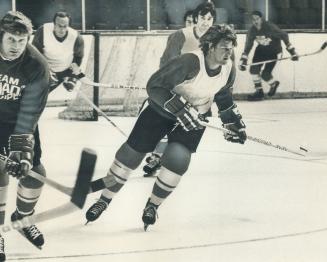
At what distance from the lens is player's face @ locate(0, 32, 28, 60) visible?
11.1 feet

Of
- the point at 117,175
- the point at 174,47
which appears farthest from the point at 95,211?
the point at 174,47

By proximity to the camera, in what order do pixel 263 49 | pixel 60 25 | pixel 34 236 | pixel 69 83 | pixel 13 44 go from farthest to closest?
pixel 263 49 → pixel 60 25 → pixel 69 83 → pixel 34 236 → pixel 13 44

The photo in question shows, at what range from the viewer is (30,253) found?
11.9 ft

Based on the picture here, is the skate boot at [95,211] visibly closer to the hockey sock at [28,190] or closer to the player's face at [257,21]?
the hockey sock at [28,190]

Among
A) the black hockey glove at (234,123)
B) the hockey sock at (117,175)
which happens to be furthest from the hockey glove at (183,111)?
the black hockey glove at (234,123)

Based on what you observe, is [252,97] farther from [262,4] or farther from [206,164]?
[206,164]

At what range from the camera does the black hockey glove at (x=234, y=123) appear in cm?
454

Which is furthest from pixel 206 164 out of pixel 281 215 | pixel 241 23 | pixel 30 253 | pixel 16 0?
pixel 241 23

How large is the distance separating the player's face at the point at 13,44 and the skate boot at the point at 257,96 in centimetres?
792

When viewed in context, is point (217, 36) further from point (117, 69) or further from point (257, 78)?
point (257, 78)

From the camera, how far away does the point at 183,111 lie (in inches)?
159

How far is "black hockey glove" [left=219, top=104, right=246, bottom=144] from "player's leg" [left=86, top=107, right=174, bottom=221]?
381 mm

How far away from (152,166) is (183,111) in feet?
5.46

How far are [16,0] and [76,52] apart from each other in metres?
2.77
